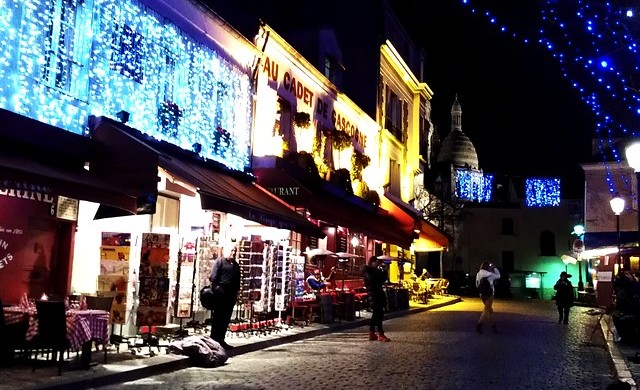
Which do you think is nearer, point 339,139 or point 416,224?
point 339,139

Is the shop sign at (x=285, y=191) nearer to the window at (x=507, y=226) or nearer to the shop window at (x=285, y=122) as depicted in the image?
the shop window at (x=285, y=122)

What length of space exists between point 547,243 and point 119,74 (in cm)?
5511

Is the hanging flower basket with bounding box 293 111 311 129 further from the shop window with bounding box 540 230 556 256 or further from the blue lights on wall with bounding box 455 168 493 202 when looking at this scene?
the blue lights on wall with bounding box 455 168 493 202

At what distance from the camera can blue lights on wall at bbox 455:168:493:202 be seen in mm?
67812

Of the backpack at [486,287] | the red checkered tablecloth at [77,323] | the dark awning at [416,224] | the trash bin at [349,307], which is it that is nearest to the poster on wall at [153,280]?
the red checkered tablecloth at [77,323]

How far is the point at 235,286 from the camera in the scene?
11984 mm

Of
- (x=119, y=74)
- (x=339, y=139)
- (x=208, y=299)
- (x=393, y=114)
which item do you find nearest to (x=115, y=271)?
(x=208, y=299)

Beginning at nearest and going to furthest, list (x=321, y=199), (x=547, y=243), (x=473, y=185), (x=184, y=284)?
(x=184, y=284) < (x=321, y=199) < (x=547, y=243) < (x=473, y=185)

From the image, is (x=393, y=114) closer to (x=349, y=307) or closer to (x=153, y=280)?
(x=349, y=307)

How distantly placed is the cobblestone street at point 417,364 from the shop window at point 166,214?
3.79 m

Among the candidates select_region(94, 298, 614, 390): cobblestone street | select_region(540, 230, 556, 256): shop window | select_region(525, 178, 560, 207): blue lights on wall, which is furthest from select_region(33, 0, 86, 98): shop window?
select_region(540, 230, 556, 256): shop window

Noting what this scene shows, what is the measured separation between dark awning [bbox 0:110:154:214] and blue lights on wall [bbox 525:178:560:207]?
183 ft

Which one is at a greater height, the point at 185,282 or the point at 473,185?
the point at 473,185

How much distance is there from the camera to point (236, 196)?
1420 centimetres
